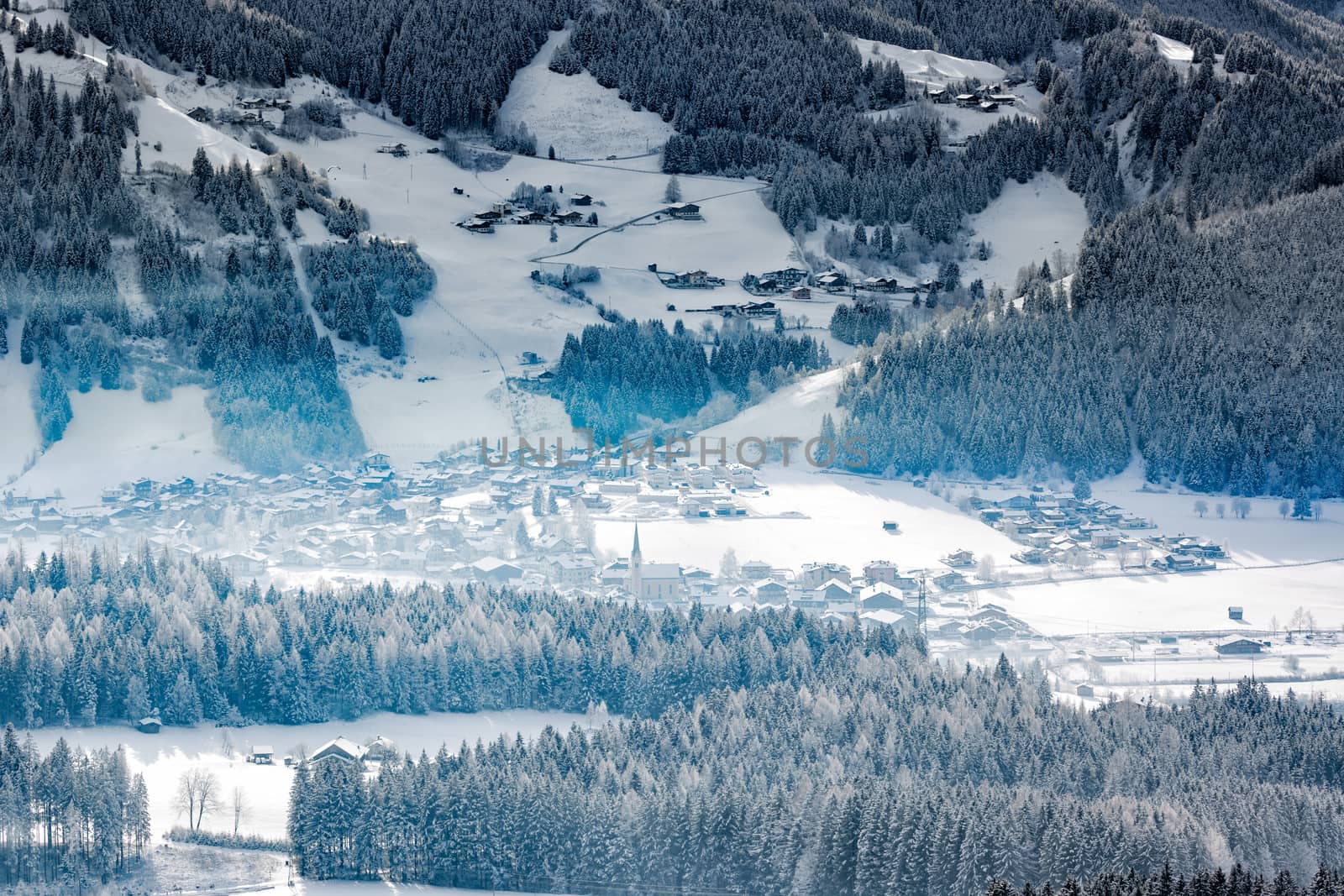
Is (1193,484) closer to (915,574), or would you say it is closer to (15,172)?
(915,574)

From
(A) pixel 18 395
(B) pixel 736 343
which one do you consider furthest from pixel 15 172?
(B) pixel 736 343

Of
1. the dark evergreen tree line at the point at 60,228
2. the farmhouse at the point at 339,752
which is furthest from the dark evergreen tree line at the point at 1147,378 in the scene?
the farmhouse at the point at 339,752

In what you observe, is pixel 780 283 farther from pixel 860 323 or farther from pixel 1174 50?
pixel 1174 50

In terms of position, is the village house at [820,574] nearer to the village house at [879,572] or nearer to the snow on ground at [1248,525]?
the village house at [879,572]

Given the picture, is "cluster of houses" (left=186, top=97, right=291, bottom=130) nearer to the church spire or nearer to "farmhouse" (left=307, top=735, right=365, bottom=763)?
the church spire

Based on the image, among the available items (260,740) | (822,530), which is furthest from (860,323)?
(260,740)

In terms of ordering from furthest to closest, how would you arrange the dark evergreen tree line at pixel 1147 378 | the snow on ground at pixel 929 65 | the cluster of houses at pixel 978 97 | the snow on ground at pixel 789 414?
the snow on ground at pixel 929 65, the cluster of houses at pixel 978 97, the snow on ground at pixel 789 414, the dark evergreen tree line at pixel 1147 378

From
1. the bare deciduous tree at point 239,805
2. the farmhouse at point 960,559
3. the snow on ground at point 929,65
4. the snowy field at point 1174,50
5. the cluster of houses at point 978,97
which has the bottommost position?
the farmhouse at point 960,559
